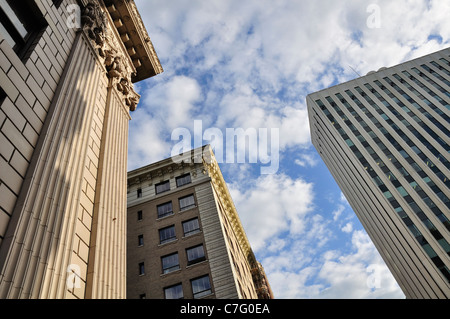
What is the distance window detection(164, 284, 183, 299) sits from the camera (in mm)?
28119

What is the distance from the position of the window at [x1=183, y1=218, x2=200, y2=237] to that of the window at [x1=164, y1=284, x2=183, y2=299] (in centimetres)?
537

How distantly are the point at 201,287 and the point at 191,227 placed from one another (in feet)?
21.7

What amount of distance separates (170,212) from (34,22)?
24369 millimetres

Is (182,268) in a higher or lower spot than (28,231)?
higher

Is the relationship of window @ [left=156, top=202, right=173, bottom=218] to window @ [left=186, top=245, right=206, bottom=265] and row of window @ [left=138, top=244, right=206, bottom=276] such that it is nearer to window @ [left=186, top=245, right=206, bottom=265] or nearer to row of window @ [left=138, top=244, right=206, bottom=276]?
row of window @ [left=138, top=244, right=206, bottom=276]

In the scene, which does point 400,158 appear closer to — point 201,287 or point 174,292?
point 201,287

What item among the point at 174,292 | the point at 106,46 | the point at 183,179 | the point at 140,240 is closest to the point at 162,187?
the point at 183,179

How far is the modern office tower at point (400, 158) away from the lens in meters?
52.2

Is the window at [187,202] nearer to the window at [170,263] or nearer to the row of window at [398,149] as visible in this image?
the window at [170,263]

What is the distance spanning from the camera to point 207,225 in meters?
32.8

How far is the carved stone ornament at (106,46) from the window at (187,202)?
15.0m
